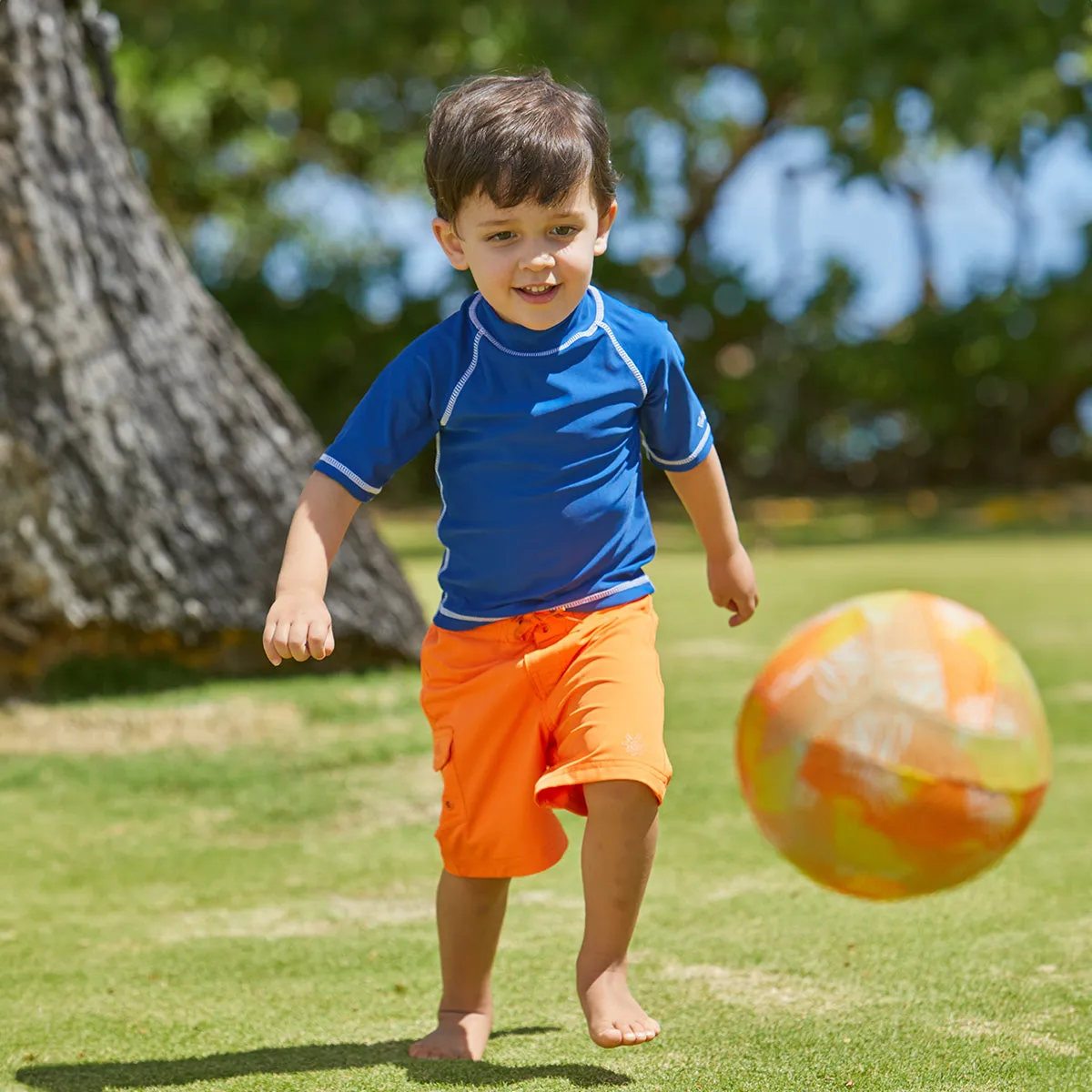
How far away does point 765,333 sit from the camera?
19.2 metres

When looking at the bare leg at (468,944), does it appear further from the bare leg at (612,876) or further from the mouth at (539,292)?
the mouth at (539,292)

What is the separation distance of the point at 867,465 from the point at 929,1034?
16922 millimetres

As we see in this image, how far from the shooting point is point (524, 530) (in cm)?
309

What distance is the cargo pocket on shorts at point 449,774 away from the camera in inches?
122

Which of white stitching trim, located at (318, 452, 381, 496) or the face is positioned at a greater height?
the face

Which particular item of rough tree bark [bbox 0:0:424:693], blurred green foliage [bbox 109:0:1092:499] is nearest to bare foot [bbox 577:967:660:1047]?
rough tree bark [bbox 0:0:424:693]

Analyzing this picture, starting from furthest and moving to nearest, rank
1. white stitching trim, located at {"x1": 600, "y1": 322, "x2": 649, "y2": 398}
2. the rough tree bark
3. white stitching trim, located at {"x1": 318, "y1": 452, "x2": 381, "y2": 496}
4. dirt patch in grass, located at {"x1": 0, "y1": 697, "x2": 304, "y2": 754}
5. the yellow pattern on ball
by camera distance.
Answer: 1. the rough tree bark
2. dirt patch in grass, located at {"x1": 0, "y1": 697, "x2": 304, "y2": 754}
3. white stitching trim, located at {"x1": 600, "y1": 322, "x2": 649, "y2": 398}
4. white stitching trim, located at {"x1": 318, "y1": 452, "x2": 381, "y2": 496}
5. the yellow pattern on ball

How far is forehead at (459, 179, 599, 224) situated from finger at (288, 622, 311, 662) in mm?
820

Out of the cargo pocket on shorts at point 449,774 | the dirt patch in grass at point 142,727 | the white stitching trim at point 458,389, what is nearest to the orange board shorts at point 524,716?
the cargo pocket on shorts at point 449,774

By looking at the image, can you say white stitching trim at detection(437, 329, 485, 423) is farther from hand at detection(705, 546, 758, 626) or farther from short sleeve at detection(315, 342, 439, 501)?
hand at detection(705, 546, 758, 626)

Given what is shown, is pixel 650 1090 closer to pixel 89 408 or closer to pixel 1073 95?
pixel 89 408

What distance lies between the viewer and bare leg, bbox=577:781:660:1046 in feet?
9.61

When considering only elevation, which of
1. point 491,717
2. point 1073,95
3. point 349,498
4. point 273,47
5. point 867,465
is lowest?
point 867,465

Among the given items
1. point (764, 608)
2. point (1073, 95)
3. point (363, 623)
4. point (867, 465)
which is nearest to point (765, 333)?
point (867, 465)
